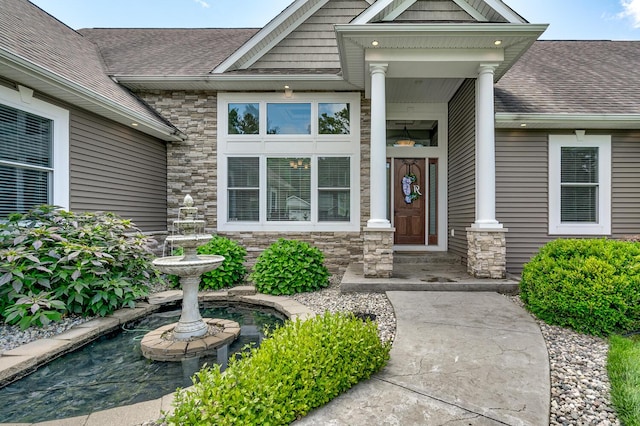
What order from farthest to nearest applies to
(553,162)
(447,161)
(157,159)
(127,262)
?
(447,161), (157,159), (553,162), (127,262)

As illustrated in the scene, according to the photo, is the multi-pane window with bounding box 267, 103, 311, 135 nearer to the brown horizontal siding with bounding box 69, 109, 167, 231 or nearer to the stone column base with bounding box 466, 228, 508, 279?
the brown horizontal siding with bounding box 69, 109, 167, 231

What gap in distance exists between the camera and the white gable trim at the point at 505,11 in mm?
4676

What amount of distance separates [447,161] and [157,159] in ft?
20.7

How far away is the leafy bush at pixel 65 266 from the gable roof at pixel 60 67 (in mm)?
1700

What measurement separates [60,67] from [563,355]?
23.9 feet

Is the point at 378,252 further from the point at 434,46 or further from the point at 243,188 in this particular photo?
the point at 243,188

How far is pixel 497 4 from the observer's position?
479 cm

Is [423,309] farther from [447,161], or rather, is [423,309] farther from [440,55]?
[447,161]

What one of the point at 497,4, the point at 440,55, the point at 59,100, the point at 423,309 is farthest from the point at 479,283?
the point at 59,100

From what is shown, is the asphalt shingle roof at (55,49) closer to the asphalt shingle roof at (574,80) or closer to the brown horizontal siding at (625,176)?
the asphalt shingle roof at (574,80)

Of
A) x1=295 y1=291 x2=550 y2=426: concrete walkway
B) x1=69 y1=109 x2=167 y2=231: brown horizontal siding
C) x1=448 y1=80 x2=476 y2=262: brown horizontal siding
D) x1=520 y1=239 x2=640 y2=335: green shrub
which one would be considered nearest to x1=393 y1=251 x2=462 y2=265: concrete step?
x1=448 y1=80 x2=476 y2=262: brown horizontal siding

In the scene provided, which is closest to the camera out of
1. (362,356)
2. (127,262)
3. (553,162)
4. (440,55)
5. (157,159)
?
(362,356)

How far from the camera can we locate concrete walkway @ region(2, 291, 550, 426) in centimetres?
196

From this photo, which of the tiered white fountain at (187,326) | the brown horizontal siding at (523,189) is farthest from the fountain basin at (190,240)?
the brown horizontal siding at (523,189)
